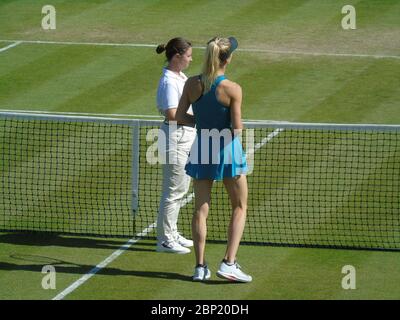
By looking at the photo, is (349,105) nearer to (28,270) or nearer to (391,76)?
(391,76)

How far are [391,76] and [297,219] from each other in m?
8.16

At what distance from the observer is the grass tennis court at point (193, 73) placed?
41.7 ft

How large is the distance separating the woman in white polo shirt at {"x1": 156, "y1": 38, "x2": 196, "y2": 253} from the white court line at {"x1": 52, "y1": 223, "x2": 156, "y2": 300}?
0.52 m

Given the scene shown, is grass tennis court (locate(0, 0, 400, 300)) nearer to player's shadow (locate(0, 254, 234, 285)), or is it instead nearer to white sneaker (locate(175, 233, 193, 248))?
player's shadow (locate(0, 254, 234, 285))

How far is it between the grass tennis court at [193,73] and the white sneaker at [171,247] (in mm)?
109

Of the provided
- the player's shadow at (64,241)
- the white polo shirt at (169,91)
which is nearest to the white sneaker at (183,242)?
the player's shadow at (64,241)

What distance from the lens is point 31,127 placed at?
62.7ft

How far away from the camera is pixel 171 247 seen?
540 inches

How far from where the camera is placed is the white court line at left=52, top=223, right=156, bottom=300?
1240 cm
